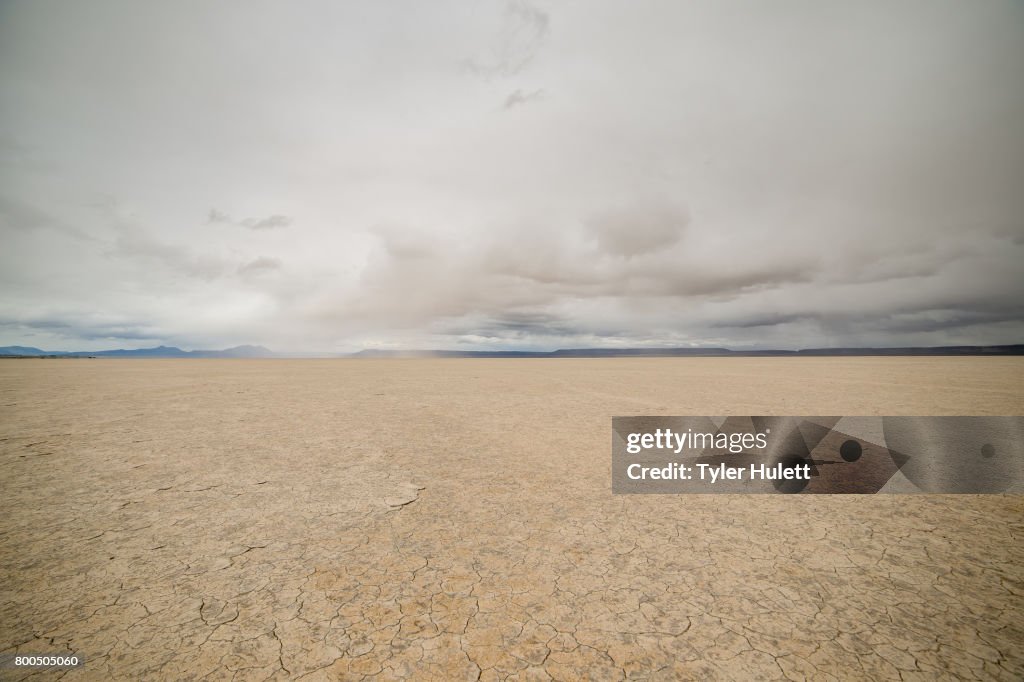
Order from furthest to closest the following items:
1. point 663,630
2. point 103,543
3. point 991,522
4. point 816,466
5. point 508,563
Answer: point 816,466, point 991,522, point 103,543, point 508,563, point 663,630

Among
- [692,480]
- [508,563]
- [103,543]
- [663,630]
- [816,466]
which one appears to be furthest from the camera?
[816,466]

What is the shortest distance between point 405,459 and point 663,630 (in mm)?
5232

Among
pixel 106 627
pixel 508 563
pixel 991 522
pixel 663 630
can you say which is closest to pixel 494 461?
pixel 508 563

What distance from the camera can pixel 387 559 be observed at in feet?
12.1

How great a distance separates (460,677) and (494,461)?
451 centimetres

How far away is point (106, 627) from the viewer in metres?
2.77

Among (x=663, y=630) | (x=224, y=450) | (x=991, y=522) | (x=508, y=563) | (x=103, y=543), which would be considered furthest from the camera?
(x=224, y=450)

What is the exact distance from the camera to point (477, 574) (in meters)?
3.45

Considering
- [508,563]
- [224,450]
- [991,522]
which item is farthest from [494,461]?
[991,522]

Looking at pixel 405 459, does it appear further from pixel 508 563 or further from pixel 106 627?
pixel 106 627

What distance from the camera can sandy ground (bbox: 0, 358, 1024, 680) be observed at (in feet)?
8.31

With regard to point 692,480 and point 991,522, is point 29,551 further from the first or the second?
point 991,522

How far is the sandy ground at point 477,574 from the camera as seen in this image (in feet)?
8.31

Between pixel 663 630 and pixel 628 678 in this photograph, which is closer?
pixel 628 678
